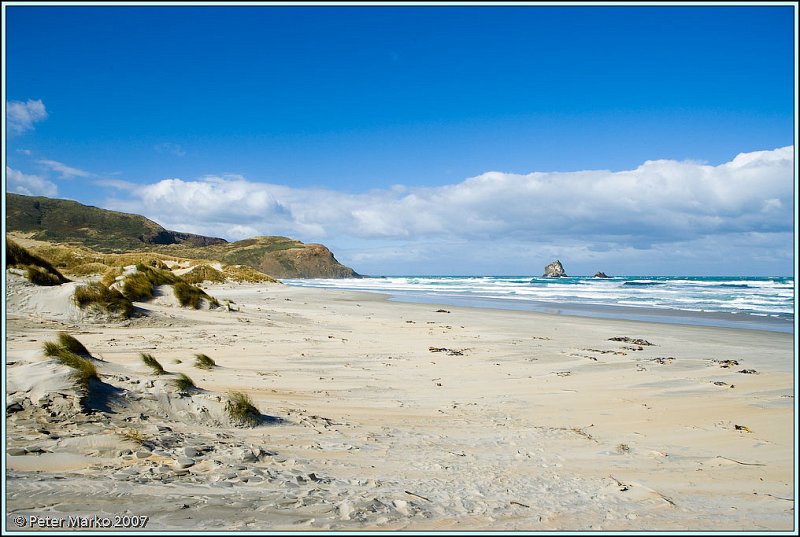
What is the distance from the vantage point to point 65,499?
105 inches

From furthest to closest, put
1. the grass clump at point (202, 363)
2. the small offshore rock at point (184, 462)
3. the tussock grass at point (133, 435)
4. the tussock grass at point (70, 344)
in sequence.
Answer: the grass clump at point (202, 363) → the tussock grass at point (70, 344) → the tussock grass at point (133, 435) → the small offshore rock at point (184, 462)

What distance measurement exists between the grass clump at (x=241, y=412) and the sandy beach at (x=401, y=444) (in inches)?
3.3

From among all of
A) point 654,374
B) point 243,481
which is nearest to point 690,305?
point 654,374

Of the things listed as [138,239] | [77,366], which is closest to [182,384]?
[77,366]

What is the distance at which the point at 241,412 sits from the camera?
15.0 feet

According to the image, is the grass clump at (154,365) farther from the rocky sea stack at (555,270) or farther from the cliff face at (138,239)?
the rocky sea stack at (555,270)

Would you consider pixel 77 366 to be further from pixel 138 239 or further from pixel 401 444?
pixel 138 239

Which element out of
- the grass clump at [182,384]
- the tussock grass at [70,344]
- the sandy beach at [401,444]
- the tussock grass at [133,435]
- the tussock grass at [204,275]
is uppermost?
the tussock grass at [204,275]

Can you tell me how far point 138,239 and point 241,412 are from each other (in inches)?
4392

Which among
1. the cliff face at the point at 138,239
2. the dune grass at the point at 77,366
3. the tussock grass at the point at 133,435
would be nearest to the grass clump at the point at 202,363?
the dune grass at the point at 77,366

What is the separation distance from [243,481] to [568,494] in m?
2.37

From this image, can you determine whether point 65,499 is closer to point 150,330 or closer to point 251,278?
point 150,330

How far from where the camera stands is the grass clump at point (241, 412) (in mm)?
4527

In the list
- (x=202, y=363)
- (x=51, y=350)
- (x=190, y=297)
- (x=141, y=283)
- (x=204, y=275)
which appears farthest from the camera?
(x=204, y=275)
